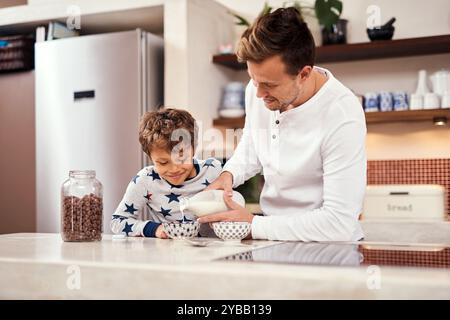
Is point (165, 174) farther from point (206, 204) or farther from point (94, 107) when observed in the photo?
point (94, 107)

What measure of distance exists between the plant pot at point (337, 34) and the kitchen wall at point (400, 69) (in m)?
0.12

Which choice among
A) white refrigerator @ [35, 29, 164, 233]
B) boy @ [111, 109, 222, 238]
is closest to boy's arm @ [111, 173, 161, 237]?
boy @ [111, 109, 222, 238]

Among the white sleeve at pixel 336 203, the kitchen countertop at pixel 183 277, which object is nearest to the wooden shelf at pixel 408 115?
the white sleeve at pixel 336 203

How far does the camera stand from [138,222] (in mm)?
1935

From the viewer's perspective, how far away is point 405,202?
3430 mm

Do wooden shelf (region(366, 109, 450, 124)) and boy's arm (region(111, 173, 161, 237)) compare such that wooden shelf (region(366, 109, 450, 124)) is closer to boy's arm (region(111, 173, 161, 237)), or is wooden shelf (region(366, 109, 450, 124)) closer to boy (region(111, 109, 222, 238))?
boy (region(111, 109, 222, 238))

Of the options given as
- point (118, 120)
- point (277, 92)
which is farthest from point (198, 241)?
point (118, 120)

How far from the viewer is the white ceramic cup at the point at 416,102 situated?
3514 millimetres

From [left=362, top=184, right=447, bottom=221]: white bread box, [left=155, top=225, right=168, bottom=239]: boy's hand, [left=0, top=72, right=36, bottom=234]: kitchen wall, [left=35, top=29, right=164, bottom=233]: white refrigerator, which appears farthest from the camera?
[left=0, top=72, right=36, bottom=234]: kitchen wall

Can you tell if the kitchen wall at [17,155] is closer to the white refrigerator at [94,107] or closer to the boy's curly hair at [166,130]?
the white refrigerator at [94,107]

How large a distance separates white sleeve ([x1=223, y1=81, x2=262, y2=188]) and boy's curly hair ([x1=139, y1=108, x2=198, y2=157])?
14cm

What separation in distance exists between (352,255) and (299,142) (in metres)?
0.58

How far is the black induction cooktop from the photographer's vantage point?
3.89 ft
